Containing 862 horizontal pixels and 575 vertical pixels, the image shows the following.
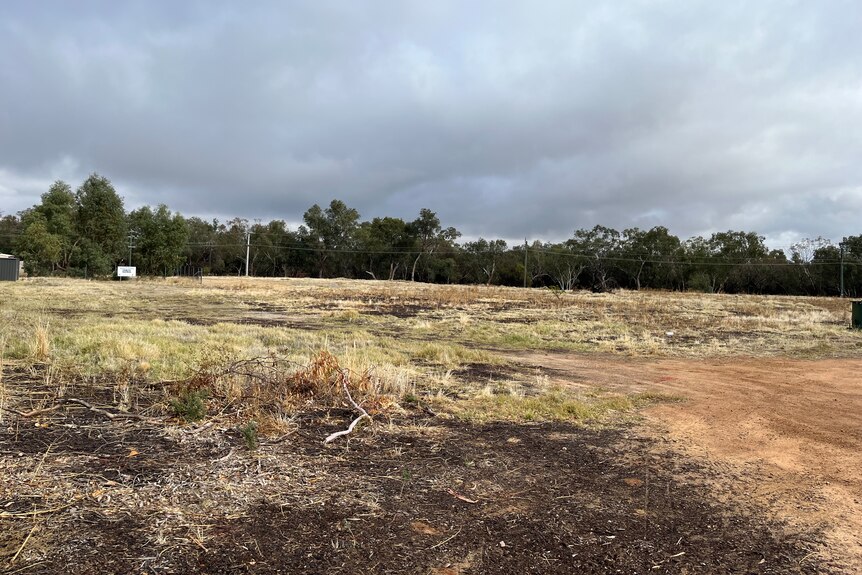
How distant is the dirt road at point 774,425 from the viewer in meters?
4.44

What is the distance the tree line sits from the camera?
5994cm

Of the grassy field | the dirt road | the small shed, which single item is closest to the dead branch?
the grassy field

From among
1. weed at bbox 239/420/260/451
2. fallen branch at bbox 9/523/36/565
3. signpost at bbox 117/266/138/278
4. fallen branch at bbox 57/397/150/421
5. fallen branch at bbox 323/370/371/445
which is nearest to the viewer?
fallen branch at bbox 9/523/36/565

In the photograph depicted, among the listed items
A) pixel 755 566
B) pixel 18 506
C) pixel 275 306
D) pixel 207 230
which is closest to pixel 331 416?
pixel 18 506

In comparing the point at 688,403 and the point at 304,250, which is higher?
the point at 304,250

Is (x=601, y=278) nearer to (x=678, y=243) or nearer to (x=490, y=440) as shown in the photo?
(x=678, y=243)

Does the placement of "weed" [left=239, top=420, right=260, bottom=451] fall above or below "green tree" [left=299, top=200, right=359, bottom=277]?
below

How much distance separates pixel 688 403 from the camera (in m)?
8.61

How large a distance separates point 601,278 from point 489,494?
90.0 m

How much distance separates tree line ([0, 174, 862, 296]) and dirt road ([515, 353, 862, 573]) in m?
51.9

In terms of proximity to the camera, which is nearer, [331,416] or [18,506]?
[18,506]

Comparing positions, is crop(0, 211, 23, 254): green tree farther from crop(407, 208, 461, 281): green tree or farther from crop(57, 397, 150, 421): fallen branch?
crop(57, 397, 150, 421): fallen branch

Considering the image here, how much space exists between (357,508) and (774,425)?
19.2 feet

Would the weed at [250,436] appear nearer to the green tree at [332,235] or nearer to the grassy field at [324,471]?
the grassy field at [324,471]
